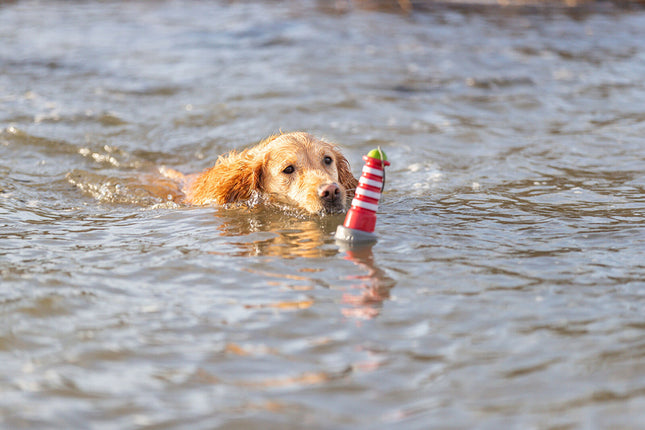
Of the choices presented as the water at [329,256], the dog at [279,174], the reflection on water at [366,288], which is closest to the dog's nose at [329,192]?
the dog at [279,174]

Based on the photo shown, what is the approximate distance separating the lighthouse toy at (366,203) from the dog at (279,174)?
88 cm

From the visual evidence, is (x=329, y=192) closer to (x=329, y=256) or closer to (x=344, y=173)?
(x=329, y=256)

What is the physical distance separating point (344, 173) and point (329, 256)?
1965 millimetres

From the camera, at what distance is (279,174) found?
684cm

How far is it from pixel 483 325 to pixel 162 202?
4.13 metres

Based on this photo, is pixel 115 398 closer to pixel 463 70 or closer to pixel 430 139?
pixel 430 139

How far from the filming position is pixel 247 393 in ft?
11.4

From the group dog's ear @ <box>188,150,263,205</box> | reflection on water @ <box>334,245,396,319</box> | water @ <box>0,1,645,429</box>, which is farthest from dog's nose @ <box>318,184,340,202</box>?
dog's ear @ <box>188,150,263,205</box>

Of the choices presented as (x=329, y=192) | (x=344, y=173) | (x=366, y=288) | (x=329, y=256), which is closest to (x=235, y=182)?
(x=344, y=173)

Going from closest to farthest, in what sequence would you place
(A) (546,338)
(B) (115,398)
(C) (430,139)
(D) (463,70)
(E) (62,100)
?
(B) (115,398)
(A) (546,338)
(C) (430,139)
(E) (62,100)
(D) (463,70)

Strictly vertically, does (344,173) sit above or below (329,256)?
above

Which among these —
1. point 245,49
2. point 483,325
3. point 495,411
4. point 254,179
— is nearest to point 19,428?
point 495,411

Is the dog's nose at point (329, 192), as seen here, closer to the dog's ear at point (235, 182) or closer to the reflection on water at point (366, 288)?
the reflection on water at point (366, 288)

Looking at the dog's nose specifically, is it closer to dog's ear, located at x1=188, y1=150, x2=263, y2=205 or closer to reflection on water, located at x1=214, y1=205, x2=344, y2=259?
reflection on water, located at x1=214, y1=205, x2=344, y2=259
